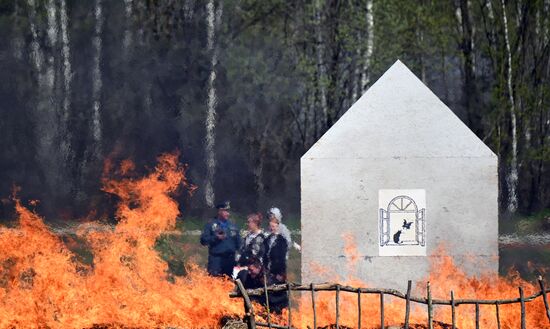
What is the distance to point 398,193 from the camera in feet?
47.7

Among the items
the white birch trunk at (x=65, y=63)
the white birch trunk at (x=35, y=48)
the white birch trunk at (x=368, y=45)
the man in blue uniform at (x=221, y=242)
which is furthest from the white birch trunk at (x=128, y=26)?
the man in blue uniform at (x=221, y=242)

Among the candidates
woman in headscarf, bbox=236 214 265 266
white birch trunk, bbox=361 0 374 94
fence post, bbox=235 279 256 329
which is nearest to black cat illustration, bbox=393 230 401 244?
woman in headscarf, bbox=236 214 265 266

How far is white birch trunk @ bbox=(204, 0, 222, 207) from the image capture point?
90.3 feet

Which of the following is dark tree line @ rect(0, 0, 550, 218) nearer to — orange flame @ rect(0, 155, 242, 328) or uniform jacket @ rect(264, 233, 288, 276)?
orange flame @ rect(0, 155, 242, 328)

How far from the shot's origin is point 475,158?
14.5m

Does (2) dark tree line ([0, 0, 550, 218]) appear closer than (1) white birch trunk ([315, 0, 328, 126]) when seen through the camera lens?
Yes

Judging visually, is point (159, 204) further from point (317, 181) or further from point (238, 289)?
point (238, 289)

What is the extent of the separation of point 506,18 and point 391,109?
40.6 ft

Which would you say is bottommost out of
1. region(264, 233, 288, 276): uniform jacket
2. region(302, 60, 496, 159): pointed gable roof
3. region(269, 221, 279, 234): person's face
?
region(264, 233, 288, 276): uniform jacket

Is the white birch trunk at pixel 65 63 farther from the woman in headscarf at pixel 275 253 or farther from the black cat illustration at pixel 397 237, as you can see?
the black cat illustration at pixel 397 237

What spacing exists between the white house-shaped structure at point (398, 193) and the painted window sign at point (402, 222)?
11 millimetres

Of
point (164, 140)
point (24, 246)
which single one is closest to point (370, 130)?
point (24, 246)

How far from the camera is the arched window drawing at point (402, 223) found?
47.7ft

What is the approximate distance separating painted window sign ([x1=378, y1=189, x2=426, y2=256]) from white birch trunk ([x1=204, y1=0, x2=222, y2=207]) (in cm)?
1289
